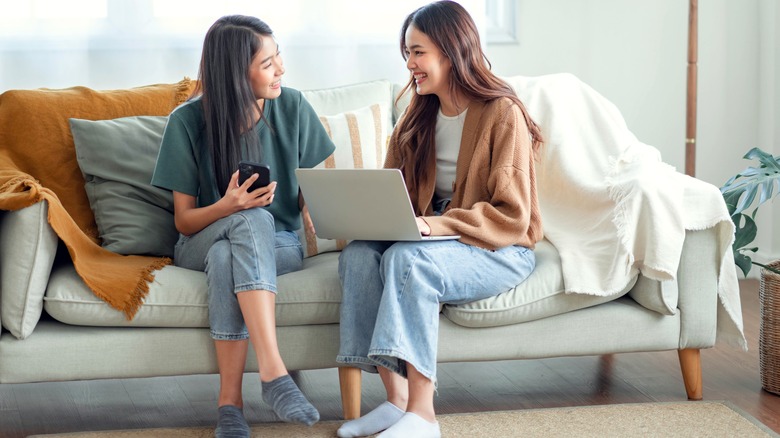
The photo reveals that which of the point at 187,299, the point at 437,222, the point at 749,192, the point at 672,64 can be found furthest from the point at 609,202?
the point at 672,64

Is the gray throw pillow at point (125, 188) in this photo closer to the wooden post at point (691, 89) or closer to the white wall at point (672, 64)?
the white wall at point (672, 64)

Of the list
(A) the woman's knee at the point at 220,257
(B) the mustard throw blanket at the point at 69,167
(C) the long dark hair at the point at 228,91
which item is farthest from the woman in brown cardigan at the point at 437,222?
(B) the mustard throw blanket at the point at 69,167

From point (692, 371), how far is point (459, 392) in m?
0.57

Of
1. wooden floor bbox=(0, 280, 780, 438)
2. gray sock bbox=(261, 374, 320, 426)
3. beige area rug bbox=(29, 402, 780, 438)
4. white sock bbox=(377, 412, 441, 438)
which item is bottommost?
wooden floor bbox=(0, 280, 780, 438)

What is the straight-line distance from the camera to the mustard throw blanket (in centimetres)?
210

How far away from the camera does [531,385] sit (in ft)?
8.29

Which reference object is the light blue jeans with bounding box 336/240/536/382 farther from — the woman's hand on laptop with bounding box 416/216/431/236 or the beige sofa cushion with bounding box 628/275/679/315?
the beige sofa cushion with bounding box 628/275/679/315

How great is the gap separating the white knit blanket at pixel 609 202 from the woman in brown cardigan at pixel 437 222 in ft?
0.51

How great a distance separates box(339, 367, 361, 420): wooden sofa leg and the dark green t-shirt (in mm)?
411

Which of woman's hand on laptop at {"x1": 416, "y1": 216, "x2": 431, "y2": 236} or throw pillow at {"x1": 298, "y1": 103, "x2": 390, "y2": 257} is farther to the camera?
throw pillow at {"x1": 298, "y1": 103, "x2": 390, "y2": 257}

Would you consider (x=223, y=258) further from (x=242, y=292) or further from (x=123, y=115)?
(x=123, y=115)

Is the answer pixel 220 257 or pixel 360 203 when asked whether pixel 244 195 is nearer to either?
pixel 220 257

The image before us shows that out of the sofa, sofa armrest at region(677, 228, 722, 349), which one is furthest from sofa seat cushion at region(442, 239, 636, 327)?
sofa armrest at region(677, 228, 722, 349)

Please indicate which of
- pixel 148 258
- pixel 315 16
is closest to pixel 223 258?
pixel 148 258
